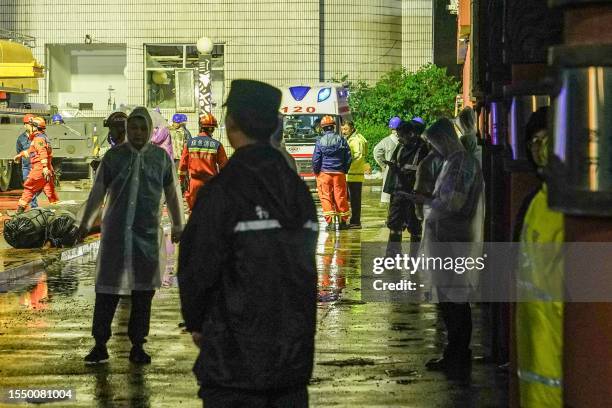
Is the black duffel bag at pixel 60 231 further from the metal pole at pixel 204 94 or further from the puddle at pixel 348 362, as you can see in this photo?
the metal pole at pixel 204 94

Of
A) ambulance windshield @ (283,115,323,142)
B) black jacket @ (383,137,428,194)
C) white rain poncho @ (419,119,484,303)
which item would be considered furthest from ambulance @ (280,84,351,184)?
white rain poncho @ (419,119,484,303)

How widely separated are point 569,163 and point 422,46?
40542mm

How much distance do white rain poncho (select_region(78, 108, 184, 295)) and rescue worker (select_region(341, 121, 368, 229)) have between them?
12.2 meters

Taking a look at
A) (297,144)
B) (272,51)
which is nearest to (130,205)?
(297,144)

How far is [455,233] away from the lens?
9219mm

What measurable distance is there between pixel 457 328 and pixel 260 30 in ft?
112

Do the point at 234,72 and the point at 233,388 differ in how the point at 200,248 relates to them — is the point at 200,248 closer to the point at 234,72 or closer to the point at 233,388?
the point at 233,388

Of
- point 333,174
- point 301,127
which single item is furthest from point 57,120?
point 333,174

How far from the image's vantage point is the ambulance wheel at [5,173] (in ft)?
102

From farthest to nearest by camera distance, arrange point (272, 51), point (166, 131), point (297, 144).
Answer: point (272, 51), point (297, 144), point (166, 131)

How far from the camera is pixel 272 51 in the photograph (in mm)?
42469

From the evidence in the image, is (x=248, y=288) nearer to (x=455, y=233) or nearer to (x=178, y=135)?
(x=455, y=233)

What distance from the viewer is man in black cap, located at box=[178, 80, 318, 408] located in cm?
448

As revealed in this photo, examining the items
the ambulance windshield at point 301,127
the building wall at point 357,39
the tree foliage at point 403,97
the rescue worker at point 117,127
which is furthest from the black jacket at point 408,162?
the building wall at point 357,39
